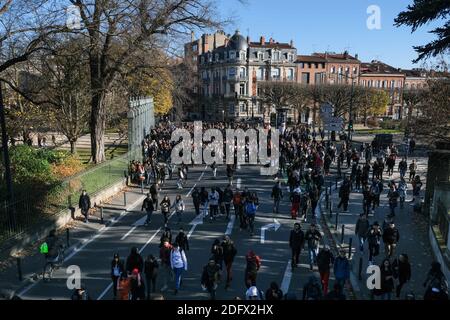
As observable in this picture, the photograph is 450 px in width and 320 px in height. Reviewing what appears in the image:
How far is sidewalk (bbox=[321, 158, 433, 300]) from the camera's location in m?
12.0

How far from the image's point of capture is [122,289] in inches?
379

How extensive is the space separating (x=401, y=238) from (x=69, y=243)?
36.8ft

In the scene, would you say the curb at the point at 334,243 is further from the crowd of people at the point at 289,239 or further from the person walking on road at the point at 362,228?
the person walking on road at the point at 362,228

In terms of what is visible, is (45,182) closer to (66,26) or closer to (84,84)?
(66,26)

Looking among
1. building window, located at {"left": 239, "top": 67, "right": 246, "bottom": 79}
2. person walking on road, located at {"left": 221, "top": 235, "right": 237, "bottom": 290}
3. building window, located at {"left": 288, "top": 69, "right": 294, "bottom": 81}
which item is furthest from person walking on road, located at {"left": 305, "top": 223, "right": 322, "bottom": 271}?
building window, located at {"left": 288, "top": 69, "right": 294, "bottom": 81}

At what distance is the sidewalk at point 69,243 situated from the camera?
40.9 feet

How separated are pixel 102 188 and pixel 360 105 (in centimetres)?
4602

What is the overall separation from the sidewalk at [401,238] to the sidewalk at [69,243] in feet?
28.0

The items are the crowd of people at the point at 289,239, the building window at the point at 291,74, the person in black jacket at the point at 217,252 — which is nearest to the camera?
the crowd of people at the point at 289,239

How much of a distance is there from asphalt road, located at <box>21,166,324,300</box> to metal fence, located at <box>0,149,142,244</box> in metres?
2.15

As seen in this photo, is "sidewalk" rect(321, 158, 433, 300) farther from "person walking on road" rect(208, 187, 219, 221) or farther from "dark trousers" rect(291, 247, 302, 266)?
"person walking on road" rect(208, 187, 219, 221)

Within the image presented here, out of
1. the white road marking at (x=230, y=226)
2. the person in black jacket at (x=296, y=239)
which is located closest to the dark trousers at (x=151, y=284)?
the person in black jacket at (x=296, y=239)

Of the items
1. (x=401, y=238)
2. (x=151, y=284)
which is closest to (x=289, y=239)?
(x=401, y=238)
